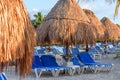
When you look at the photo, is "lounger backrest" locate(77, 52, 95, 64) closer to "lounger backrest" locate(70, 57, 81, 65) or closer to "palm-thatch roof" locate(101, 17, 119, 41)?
"lounger backrest" locate(70, 57, 81, 65)

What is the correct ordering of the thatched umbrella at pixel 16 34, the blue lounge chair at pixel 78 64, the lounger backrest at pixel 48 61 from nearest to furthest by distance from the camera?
the thatched umbrella at pixel 16 34, the lounger backrest at pixel 48 61, the blue lounge chair at pixel 78 64

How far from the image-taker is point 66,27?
1295 cm

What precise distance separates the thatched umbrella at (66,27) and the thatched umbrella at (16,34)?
7474 mm

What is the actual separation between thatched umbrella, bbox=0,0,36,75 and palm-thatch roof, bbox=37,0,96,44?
7474 mm

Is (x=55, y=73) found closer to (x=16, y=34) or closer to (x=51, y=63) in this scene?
(x=51, y=63)

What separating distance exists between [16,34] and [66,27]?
799 cm

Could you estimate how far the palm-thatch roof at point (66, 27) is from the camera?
1290 cm

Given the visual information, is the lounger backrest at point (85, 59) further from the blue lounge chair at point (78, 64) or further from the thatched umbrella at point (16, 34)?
the thatched umbrella at point (16, 34)

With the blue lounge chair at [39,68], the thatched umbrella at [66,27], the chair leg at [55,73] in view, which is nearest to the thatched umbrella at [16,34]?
the blue lounge chair at [39,68]

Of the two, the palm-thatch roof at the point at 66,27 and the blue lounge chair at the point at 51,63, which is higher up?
the palm-thatch roof at the point at 66,27

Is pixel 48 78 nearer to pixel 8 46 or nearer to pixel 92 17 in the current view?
pixel 8 46

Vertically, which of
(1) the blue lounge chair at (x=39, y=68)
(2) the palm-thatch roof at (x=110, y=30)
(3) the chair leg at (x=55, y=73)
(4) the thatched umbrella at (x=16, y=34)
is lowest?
(3) the chair leg at (x=55, y=73)

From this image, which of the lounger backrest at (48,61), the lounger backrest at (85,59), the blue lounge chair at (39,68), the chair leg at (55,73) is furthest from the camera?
the lounger backrest at (85,59)

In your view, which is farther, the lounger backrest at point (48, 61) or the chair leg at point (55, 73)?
the lounger backrest at point (48, 61)
